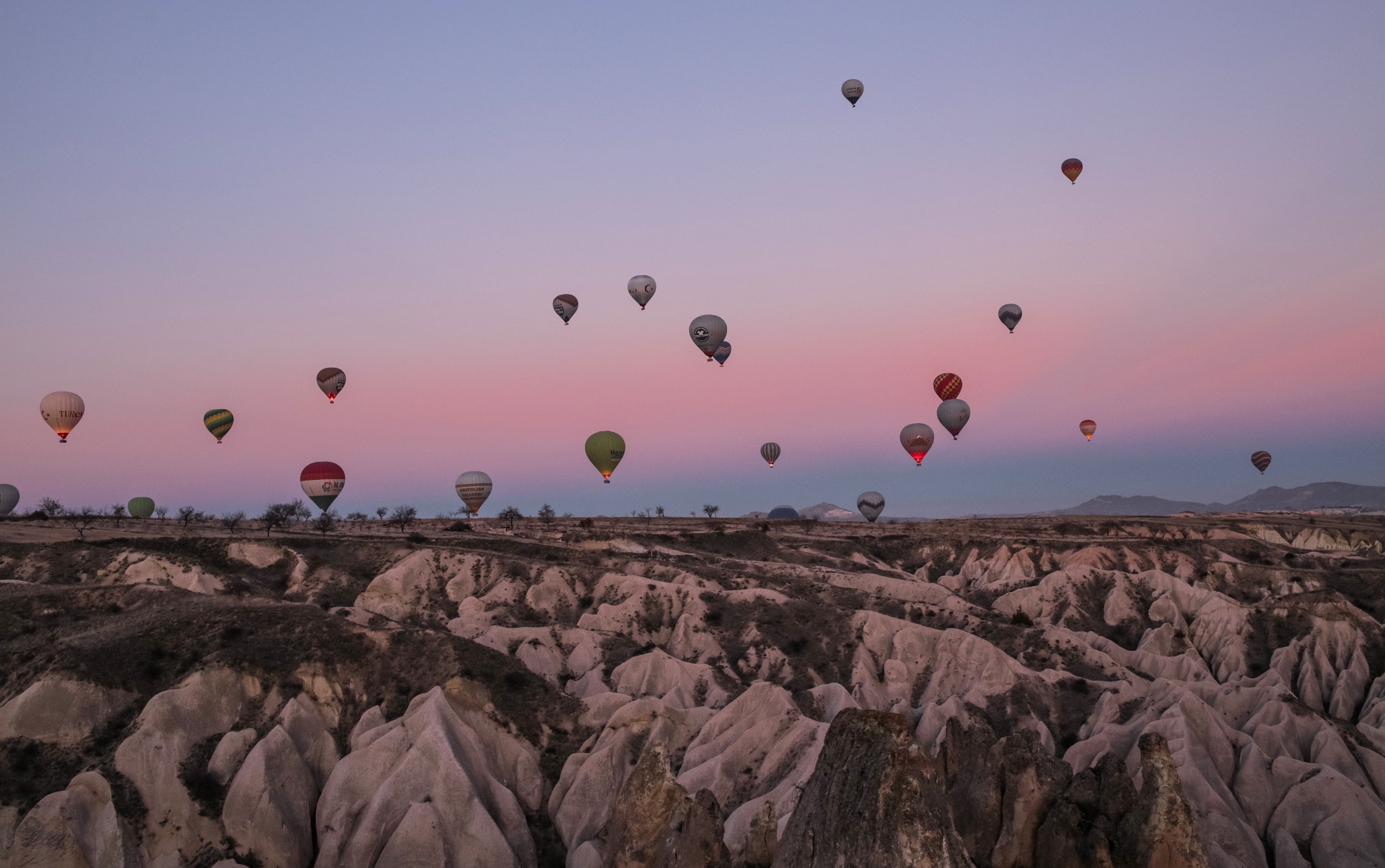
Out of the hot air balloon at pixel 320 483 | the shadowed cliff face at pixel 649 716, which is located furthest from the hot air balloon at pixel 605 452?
the hot air balloon at pixel 320 483

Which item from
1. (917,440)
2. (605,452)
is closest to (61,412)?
(605,452)

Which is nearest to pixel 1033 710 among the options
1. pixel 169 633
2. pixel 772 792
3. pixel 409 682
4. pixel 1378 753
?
pixel 1378 753

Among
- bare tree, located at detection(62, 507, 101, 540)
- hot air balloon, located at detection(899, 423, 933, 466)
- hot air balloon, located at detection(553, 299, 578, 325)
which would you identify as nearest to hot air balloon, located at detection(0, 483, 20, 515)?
bare tree, located at detection(62, 507, 101, 540)

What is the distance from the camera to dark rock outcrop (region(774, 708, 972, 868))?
58.7 ft

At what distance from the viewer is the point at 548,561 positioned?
246 ft

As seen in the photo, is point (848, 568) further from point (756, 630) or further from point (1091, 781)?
point (1091, 781)

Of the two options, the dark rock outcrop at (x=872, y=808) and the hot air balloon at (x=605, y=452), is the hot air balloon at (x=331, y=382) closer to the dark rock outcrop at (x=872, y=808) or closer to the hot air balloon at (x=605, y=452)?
the hot air balloon at (x=605, y=452)

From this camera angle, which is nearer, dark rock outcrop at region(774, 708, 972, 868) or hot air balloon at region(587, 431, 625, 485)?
dark rock outcrop at region(774, 708, 972, 868)

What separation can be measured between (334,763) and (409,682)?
5.21 metres

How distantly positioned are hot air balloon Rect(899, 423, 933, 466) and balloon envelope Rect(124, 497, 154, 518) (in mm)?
93040

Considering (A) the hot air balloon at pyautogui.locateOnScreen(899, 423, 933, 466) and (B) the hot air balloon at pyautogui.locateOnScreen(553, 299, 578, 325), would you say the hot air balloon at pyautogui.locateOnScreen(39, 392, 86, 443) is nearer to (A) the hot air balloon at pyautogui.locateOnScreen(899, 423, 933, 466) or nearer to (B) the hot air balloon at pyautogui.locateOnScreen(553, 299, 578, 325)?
(B) the hot air balloon at pyautogui.locateOnScreen(553, 299, 578, 325)

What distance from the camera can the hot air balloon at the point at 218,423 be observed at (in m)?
80.8

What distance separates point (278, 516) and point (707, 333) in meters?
53.5

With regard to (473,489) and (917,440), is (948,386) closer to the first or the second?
(917,440)
